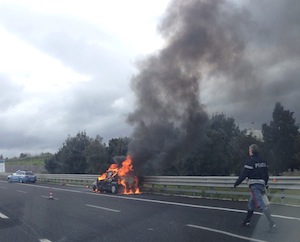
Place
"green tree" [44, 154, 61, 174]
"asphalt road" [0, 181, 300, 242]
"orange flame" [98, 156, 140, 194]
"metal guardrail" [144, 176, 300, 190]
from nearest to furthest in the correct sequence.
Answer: "asphalt road" [0, 181, 300, 242] → "metal guardrail" [144, 176, 300, 190] → "orange flame" [98, 156, 140, 194] → "green tree" [44, 154, 61, 174]

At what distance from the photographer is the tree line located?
3030 centimetres

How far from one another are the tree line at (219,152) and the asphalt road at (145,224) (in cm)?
1064

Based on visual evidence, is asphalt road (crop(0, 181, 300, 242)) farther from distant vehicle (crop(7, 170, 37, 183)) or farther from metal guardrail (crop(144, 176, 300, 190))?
distant vehicle (crop(7, 170, 37, 183))

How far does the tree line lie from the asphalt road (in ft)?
34.9

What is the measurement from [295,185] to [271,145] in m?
22.6

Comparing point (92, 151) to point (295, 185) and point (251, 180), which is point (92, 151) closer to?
point (295, 185)

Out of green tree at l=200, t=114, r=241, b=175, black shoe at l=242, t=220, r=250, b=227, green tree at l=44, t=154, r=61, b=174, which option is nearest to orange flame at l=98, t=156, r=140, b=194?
green tree at l=200, t=114, r=241, b=175

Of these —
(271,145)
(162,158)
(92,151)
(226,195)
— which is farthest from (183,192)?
(92,151)

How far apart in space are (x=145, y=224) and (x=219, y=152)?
2206 cm

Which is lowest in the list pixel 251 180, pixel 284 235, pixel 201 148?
pixel 284 235

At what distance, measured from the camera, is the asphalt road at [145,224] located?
8625 mm

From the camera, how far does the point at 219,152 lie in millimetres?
31953

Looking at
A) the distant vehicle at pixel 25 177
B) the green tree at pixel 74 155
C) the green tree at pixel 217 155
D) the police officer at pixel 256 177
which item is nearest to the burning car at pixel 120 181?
the green tree at pixel 217 155

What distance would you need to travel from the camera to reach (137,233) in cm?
921
